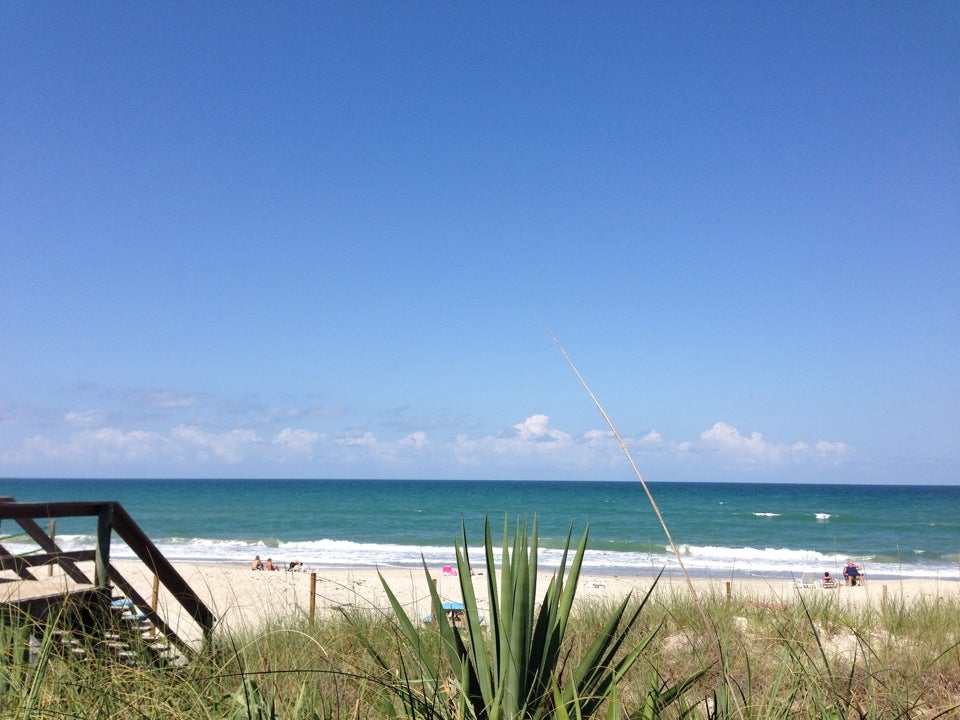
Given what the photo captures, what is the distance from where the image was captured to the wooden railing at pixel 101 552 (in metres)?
4.53

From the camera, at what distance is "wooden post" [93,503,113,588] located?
5.14 m

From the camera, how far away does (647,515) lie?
2179 inches

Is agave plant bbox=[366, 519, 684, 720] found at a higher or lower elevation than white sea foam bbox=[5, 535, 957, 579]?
higher

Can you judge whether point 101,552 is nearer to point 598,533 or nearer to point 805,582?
point 805,582

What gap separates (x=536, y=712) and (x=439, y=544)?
3864cm

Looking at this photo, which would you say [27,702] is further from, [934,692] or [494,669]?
[934,692]

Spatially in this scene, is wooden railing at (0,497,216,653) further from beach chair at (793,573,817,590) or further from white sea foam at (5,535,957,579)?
white sea foam at (5,535,957,579)

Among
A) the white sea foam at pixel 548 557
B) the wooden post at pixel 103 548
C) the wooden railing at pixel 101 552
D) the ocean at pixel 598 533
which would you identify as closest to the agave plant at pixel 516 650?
the wooden railing at pixel 101 552

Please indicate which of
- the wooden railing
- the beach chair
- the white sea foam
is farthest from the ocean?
the wooden railing

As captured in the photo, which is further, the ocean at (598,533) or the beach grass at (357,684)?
the ocean at (598,533)

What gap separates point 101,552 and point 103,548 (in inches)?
1.2

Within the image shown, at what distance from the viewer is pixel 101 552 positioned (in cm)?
516

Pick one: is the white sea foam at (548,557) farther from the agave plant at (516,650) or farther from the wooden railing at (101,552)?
the agave plant at (516,650)

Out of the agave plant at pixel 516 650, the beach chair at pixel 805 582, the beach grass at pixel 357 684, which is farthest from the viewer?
the beach chair at pixel 805 582
